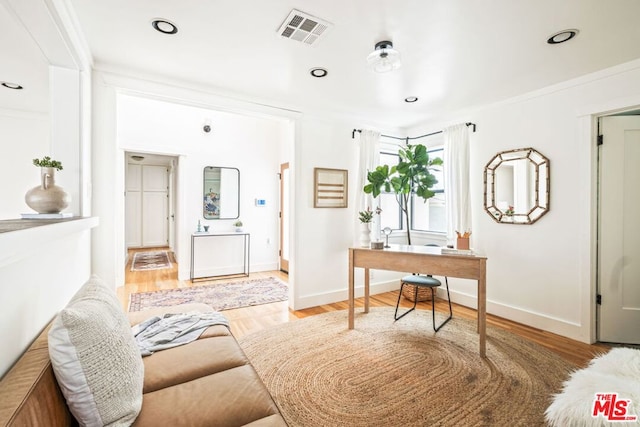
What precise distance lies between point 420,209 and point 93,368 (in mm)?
4358

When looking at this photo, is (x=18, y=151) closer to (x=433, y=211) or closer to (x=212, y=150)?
(x=212, y=150)

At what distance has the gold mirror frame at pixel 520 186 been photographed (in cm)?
304

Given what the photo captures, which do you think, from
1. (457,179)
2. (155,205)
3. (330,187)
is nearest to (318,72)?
(330,187)

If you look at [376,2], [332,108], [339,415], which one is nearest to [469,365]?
[339,415]

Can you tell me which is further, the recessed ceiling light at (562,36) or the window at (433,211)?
the window at (433,211)

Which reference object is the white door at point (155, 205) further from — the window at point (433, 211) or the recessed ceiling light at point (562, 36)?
the recessed ceiling light at point (562, 36)

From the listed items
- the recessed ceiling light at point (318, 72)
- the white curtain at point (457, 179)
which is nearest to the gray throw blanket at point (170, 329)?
the recessed ceiling light at point (318, 72)

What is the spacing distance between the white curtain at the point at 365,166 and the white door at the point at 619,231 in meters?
2.34

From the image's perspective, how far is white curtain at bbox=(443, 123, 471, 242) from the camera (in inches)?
145

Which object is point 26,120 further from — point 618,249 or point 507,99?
point 618,249

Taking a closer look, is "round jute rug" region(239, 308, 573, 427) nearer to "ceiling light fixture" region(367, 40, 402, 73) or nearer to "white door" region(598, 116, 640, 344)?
"white door" region(598, 116, 640, 344)

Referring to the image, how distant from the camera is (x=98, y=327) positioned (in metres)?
1.04

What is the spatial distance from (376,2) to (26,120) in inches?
165

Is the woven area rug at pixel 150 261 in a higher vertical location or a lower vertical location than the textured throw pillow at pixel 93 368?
lower
